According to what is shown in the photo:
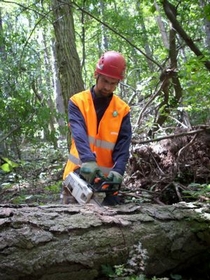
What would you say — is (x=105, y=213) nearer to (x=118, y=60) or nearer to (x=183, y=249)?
(x=183, y=249)

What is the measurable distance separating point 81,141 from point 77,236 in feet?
3.57

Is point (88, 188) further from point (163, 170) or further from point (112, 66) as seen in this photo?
point (163, 170)

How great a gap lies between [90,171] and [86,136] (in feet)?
1.54

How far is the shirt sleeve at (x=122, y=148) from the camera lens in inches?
136

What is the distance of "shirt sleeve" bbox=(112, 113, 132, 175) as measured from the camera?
346 cm

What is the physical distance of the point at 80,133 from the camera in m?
3.39

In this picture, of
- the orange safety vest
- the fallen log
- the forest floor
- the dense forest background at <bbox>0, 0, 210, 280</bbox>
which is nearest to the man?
the orange safety vest

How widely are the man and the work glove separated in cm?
22

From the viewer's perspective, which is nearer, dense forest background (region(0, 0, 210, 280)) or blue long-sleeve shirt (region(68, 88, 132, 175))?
blue long-sleeve shirt (region(68, 88, 132, 175))

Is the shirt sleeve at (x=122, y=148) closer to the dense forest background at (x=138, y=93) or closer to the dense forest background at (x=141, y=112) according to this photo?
the dense forest background at (x=141, y=112)

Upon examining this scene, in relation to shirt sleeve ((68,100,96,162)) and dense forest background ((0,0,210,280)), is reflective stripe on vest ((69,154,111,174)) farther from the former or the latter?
dense forest background ((0,0,210,280))

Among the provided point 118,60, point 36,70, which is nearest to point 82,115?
point 118,60

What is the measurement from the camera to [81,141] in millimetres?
3326

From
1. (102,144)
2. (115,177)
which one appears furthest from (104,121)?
(115,177)
